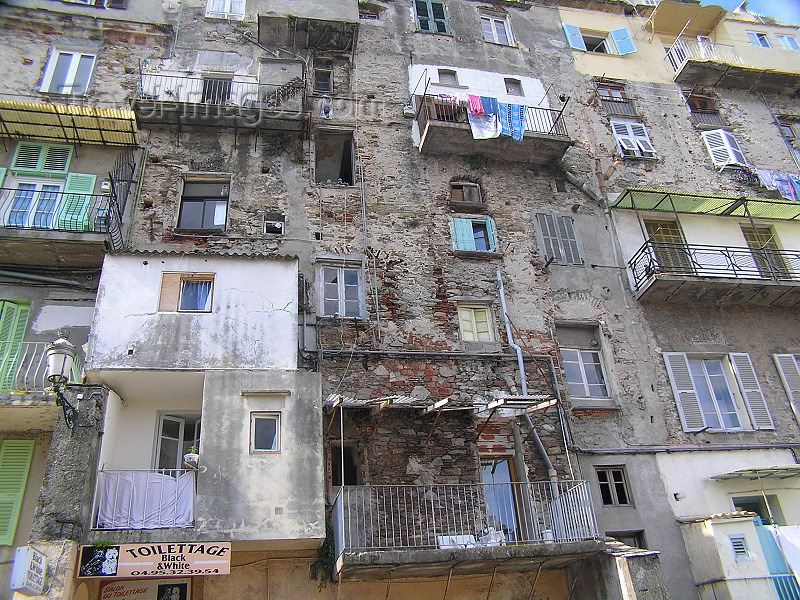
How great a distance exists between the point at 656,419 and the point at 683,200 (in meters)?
6.34

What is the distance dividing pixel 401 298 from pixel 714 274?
8131mm

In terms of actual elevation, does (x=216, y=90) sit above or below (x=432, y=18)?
below

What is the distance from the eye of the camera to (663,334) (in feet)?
52.1

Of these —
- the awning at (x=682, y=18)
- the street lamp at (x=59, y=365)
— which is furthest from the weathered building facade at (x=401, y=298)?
the awning at (x=682, y=18)

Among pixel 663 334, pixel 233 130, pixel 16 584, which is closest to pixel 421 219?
pixel 233 130

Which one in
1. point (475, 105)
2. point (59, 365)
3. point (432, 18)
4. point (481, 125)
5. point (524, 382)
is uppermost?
point (432, 18)

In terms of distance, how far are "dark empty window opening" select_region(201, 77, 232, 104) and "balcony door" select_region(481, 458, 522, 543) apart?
36.8 feet

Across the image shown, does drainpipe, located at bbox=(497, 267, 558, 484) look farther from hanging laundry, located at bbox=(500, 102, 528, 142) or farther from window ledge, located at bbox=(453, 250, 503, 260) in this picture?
hanging laundry, located at bbox=(500, 102, 528, 142)

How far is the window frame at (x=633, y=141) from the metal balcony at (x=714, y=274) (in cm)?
353

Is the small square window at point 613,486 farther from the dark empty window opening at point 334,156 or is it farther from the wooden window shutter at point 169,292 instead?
the dark empty window opening at point 334,156

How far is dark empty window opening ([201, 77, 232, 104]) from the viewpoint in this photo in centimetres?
1684

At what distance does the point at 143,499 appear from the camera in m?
10.7

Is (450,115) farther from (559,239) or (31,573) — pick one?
(31,573)

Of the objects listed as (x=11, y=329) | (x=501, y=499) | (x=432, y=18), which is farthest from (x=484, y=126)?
(x=11, y=329)
